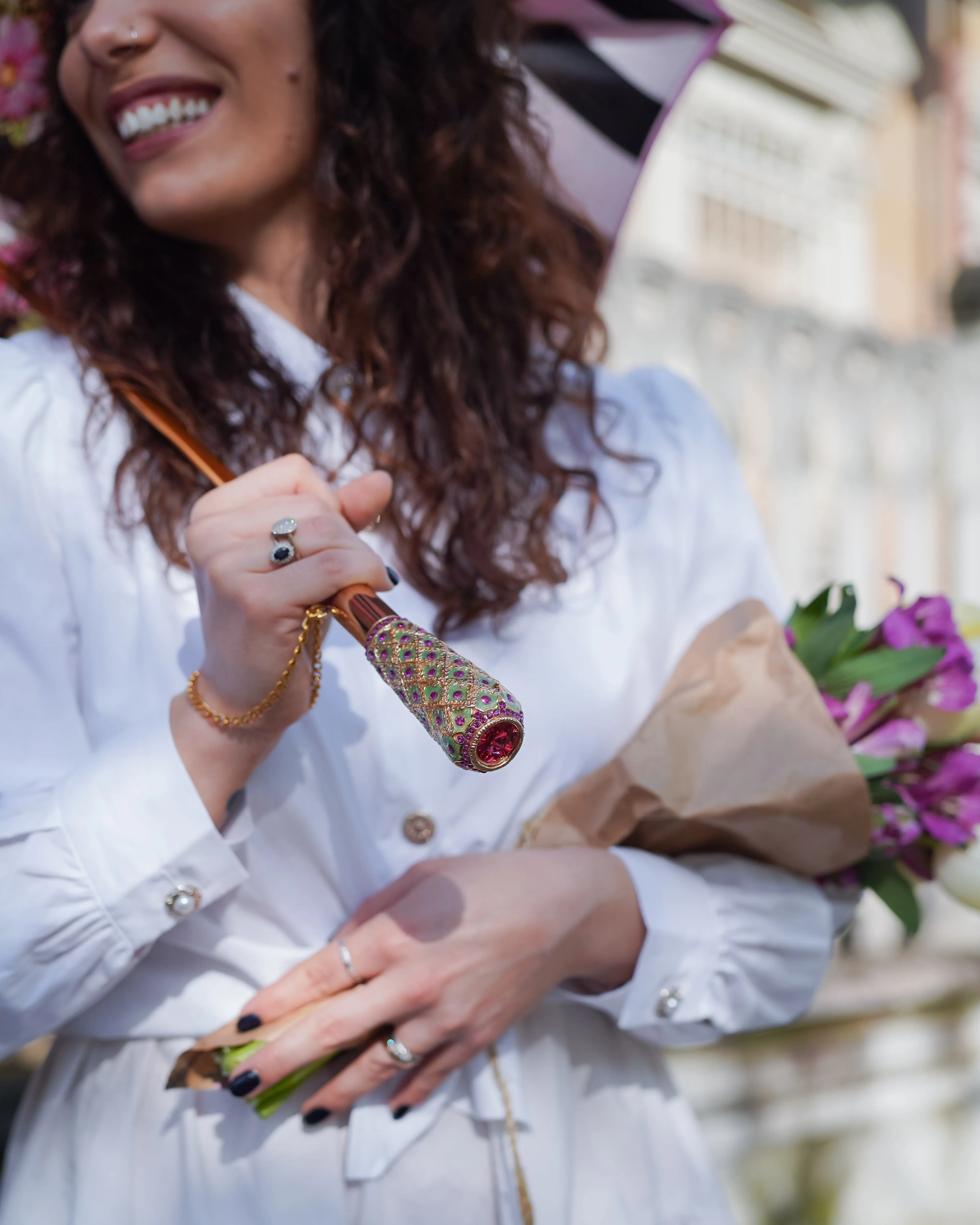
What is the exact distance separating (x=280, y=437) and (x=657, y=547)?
49 centimetres

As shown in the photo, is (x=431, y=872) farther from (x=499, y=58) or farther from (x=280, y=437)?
(x=499, y=58)

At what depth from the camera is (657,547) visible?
4.72 feet

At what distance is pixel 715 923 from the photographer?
1.24 meters

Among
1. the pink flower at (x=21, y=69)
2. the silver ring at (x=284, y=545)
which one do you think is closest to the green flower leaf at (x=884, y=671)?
the silver ring at (x=284, y=545)

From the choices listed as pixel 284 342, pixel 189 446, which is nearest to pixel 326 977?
pixel 189 446

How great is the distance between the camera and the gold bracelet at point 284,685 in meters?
0.93

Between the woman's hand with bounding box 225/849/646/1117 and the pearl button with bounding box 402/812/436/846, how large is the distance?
0.19ft

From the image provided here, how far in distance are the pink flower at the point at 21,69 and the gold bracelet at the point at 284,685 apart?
0.93 metres

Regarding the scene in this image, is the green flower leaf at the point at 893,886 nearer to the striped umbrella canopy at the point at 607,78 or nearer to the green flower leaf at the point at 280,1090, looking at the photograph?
the green flower leaf at the point at 280,1090

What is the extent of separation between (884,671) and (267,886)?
0.72 m

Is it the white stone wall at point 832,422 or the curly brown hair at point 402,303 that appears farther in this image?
the white stone wall at point 832,422

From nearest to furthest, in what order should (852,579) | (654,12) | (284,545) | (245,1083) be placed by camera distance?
(284,545) < (245,1083) < (654,12) < (852,579)

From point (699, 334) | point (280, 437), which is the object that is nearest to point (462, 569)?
point (280, 437)

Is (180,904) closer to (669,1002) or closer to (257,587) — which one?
(257,587)
